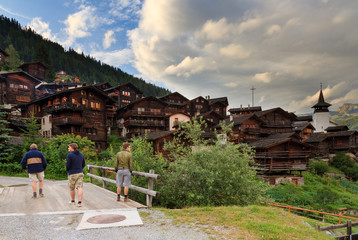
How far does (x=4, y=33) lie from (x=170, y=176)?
525 feet

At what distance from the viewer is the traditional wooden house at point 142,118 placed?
51.7 meters

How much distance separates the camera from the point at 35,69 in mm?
87125

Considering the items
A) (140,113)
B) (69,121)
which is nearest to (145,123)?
(140,113)

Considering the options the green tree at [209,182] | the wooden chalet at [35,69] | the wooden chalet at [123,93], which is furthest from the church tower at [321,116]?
the wooden chalet at [35,69]

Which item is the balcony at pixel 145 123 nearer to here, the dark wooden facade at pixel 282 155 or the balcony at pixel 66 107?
the balcony at pixel 66 107

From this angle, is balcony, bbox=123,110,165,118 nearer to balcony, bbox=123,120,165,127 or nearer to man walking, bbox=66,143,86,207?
balcony, bbox=123,120,165,127

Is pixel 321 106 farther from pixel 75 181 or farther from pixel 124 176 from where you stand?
pixel 75 181

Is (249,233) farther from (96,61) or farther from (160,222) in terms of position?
(96,61)

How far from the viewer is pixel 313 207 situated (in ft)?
89.8

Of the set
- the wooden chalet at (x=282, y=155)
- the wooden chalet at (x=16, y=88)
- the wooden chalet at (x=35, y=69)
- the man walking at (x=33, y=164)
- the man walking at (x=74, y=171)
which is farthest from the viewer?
the wooden chalet at (x=35, y=69)

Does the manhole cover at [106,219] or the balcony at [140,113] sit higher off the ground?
the balcony at [140,113]

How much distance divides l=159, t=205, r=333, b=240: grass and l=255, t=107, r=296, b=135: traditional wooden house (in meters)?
50.2

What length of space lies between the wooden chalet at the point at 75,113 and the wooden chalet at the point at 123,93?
25.1 metres

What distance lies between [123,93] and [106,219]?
68.3 m
